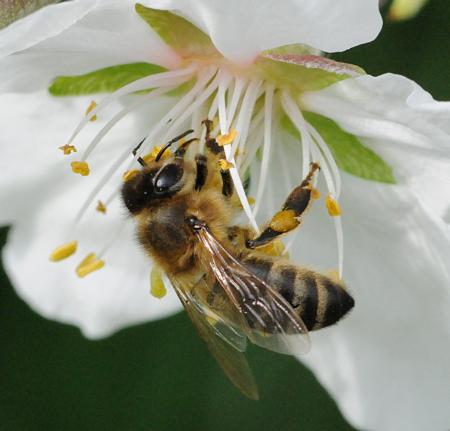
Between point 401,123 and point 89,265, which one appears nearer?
point 401,123

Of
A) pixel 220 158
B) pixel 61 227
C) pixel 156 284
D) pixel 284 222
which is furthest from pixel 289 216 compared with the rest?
pixel 61 227

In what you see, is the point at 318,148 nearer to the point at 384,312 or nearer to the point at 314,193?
the point at 314,193

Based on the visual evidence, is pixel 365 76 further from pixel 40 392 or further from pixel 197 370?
pixel 40 392

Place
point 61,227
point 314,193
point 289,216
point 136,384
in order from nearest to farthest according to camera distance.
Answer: point 289,216, point 314,193, point 61,227, point 136,384

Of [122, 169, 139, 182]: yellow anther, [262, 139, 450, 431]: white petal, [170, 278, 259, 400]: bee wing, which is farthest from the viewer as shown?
[262, 139, 450, 431]: white petal

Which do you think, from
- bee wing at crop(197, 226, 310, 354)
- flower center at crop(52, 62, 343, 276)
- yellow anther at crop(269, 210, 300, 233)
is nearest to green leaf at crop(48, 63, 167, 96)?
flower center at crop(52, 62, 343, 276)

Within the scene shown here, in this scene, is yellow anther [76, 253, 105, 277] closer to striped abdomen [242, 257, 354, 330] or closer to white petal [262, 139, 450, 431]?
white petal [262, 139, 450, 431]

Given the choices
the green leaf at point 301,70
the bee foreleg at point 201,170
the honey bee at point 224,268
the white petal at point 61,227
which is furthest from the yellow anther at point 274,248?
the white petal at point 61,227
